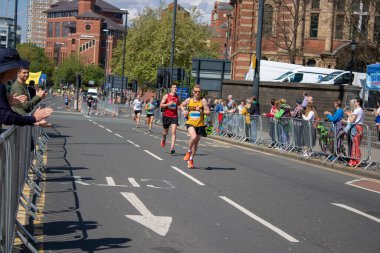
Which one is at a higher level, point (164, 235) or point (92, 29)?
point (92, 29)

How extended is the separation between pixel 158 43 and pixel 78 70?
92508 mm

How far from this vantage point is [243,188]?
14180 mm

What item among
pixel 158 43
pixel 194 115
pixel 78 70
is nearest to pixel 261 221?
pixel 194 115

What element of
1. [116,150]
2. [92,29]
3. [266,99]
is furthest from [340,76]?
[92,29]

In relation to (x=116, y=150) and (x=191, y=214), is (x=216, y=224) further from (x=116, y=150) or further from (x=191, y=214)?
(x=116, y=150)

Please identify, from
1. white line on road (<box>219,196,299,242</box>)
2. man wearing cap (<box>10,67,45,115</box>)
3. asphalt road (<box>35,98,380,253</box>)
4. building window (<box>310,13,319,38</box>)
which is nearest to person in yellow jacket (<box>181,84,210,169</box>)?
asphalt road (<box>35,98,380,253</box>)

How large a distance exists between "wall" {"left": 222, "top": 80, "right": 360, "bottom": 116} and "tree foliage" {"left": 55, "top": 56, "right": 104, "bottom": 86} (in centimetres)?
11833

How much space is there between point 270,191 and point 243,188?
20.1 inches

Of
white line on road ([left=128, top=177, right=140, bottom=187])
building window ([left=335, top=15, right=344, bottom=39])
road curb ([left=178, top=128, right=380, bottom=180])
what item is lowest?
road curb ([left=178, top=128, right=380, bottom=180])

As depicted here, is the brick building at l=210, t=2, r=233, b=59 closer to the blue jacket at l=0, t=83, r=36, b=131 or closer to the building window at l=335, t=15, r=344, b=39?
the building window at l=335, t=15, r=344, b=39

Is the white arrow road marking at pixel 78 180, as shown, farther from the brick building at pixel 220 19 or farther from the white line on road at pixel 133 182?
the brick building at pixel 220 19

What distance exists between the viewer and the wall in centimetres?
4100

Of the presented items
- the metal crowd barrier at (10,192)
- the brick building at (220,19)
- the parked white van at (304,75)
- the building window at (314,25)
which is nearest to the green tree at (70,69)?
the brick building at (220,19)

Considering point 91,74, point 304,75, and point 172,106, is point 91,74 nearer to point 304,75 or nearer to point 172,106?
point 304,75
